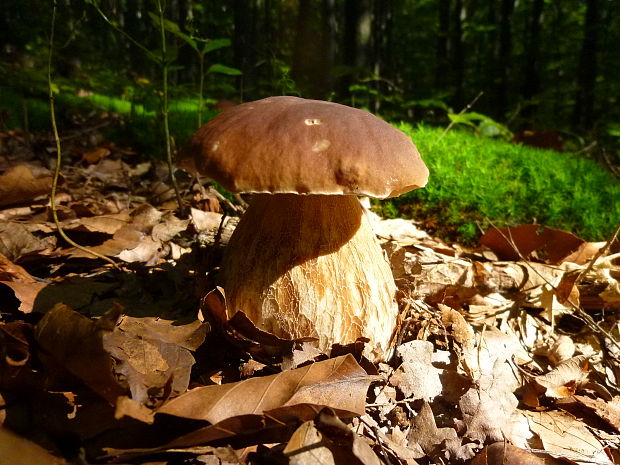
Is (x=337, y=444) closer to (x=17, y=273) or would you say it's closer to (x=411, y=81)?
(x=17, y=273)

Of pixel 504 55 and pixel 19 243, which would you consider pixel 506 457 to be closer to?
pixel 19 243

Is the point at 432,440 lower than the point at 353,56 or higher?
lower

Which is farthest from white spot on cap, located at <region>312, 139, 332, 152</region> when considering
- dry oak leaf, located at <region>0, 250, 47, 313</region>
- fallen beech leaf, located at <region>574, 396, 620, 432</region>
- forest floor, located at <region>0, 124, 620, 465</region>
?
fallen beech leaf, located at <region>574, 396, 620, 432</region>

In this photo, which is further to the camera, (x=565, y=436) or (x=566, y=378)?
(x=566, y=378)

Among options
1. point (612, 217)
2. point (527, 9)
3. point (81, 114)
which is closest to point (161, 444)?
point (612, 217)

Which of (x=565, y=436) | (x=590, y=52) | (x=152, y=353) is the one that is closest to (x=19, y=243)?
(x=152, y=353)

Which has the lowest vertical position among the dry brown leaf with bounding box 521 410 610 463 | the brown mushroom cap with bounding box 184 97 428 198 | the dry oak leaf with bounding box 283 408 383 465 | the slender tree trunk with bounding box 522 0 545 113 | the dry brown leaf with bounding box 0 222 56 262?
the dry brown leaf with bounding box 521 410 610 463

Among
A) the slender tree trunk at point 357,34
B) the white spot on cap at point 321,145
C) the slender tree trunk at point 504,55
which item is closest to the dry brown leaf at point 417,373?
the white spot on cap at point 321,145

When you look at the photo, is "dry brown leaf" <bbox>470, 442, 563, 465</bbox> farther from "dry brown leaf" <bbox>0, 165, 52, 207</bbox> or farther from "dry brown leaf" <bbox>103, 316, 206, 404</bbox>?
"dry brown leaf" <bbox>0, 165, 52, 207</bbox>
